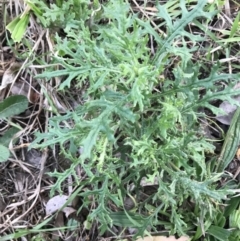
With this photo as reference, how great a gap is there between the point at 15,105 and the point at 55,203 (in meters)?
0.43

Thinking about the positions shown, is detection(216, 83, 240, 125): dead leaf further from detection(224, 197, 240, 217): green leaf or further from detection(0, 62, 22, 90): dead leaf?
detection(0, 62, 22, 90): dead leaf

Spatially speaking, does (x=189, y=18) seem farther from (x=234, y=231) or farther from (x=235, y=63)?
(x=234, y=231)

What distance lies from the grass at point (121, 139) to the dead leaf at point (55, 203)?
15mm

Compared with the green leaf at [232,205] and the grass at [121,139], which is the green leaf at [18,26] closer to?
the grass at [121,139]

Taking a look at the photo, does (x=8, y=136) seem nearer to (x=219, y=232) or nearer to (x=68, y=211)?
(x=68, y=211)

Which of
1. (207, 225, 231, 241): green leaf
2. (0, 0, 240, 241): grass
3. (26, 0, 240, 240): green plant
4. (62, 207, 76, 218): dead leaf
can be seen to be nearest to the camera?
(26, 0, 240, 240): green plant

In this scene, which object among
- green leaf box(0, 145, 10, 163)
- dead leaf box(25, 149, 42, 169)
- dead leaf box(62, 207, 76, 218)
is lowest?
dead leaf box(62, 207, 76, 218)

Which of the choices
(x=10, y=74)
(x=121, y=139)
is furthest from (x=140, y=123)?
(x=10, y=74)

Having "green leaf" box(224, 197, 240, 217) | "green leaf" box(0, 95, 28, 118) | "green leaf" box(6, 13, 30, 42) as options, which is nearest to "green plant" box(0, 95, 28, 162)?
"green leaf" box(0, 95, 28, 118)

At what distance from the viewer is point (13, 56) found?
2174mm

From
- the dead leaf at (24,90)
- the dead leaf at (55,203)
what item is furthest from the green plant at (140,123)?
the dead leaf at (24,90)

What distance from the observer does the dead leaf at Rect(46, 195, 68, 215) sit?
2.10 m

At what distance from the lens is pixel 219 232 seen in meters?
2.00

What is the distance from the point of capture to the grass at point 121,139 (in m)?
1.71
